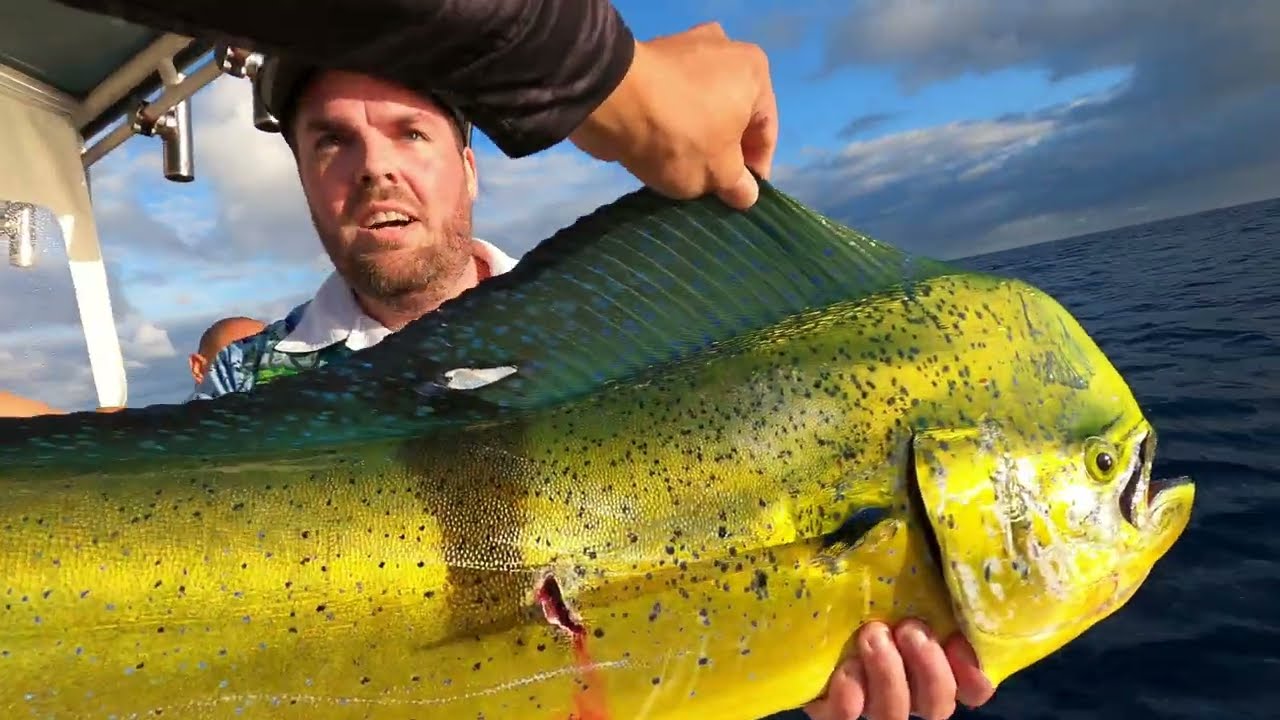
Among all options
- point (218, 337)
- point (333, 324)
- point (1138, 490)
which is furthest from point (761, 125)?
point (218, 337)

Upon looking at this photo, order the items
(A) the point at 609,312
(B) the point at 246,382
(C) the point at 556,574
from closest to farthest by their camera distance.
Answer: (C) the point at 556,574
(A) the point at 609,312
(B) the point at 246,382

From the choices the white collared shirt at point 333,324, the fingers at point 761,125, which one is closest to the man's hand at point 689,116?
the fingers at point 761,125

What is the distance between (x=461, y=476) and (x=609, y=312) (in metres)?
0.53

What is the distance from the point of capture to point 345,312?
3.04 m

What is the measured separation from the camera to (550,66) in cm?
121

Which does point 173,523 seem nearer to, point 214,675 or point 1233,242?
point 214,675

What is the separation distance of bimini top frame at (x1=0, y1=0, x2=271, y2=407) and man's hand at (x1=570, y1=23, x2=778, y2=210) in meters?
4.25

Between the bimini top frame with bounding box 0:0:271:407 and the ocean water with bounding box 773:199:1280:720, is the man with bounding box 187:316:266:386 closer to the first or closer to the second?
the bimini top frame with bounding box 0:0:271:407

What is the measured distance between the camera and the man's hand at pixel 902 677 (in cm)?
163

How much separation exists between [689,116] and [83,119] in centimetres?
587

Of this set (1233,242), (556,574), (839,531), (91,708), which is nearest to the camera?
(91,708)

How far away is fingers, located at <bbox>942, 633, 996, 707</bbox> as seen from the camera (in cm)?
170

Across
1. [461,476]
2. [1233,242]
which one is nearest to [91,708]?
[461,476]

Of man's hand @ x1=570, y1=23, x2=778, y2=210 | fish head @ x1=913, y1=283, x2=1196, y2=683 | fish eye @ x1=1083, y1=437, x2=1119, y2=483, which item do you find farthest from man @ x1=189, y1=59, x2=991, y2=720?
fish eye @ x1=1083, y1=437, x2=1119, y2=483
